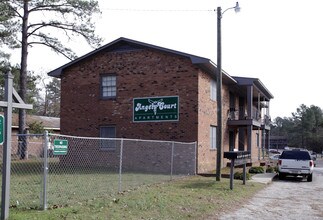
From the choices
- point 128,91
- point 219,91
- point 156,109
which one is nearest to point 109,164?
point 156,109

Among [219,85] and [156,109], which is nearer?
[219,85]

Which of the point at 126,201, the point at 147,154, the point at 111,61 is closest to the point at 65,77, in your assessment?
the point at 111,61

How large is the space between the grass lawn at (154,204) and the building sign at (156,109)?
784cm

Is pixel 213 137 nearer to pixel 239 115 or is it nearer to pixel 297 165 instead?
pixel 297 165

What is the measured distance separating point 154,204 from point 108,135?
545 inches

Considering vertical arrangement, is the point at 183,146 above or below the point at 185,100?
below

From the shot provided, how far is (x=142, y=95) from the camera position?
76.1ft

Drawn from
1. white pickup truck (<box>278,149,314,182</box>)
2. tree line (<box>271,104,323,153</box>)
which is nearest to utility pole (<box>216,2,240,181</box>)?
white pickup truck (<box>278,149,314,182</box>)

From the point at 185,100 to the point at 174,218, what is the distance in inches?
512

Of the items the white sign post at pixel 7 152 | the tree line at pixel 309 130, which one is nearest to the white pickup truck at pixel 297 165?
the white sign post at pixel 7 152

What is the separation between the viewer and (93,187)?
13422mm

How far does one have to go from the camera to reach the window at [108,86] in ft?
79.3

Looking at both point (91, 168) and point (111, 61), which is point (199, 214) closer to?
point (91, 168)

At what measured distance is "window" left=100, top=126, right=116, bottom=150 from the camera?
76.9 ft
